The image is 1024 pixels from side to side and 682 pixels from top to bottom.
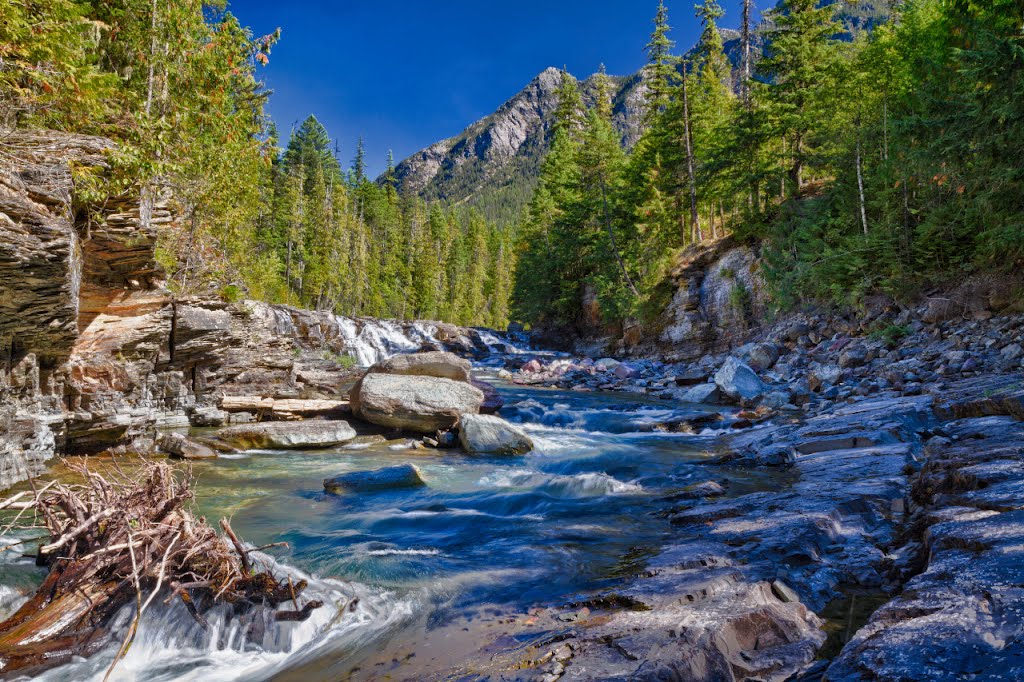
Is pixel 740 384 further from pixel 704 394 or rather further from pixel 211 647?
pixel 211 647

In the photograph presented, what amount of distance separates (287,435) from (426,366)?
469cm

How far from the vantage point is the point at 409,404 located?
1262 cm

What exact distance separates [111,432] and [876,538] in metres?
11.8

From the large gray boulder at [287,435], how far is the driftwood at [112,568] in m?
7.30

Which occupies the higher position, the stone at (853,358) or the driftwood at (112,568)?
the stone at (853,358)

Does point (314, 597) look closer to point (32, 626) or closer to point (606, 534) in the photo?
point (32, 626)

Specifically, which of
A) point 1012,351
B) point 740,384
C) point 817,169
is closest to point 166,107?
point 740,384

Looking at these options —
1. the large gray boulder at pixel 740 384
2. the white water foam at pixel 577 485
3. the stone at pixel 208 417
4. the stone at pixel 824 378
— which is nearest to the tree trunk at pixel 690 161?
the large gray boulder at pixel 740 384

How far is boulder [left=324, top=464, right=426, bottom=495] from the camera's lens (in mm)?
8414

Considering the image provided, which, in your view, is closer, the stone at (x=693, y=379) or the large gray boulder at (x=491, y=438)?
the large gray boulder at (x=491, y=438)

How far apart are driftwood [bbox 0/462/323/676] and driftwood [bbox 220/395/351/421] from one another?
928cm

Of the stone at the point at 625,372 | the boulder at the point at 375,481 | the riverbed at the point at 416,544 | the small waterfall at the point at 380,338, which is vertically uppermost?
the small waterfall at the point at 380,338

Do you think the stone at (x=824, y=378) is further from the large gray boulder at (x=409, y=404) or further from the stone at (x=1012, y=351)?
the large gray boulder at (x=409, y=404)

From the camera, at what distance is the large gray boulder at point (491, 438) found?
11.4 metres
